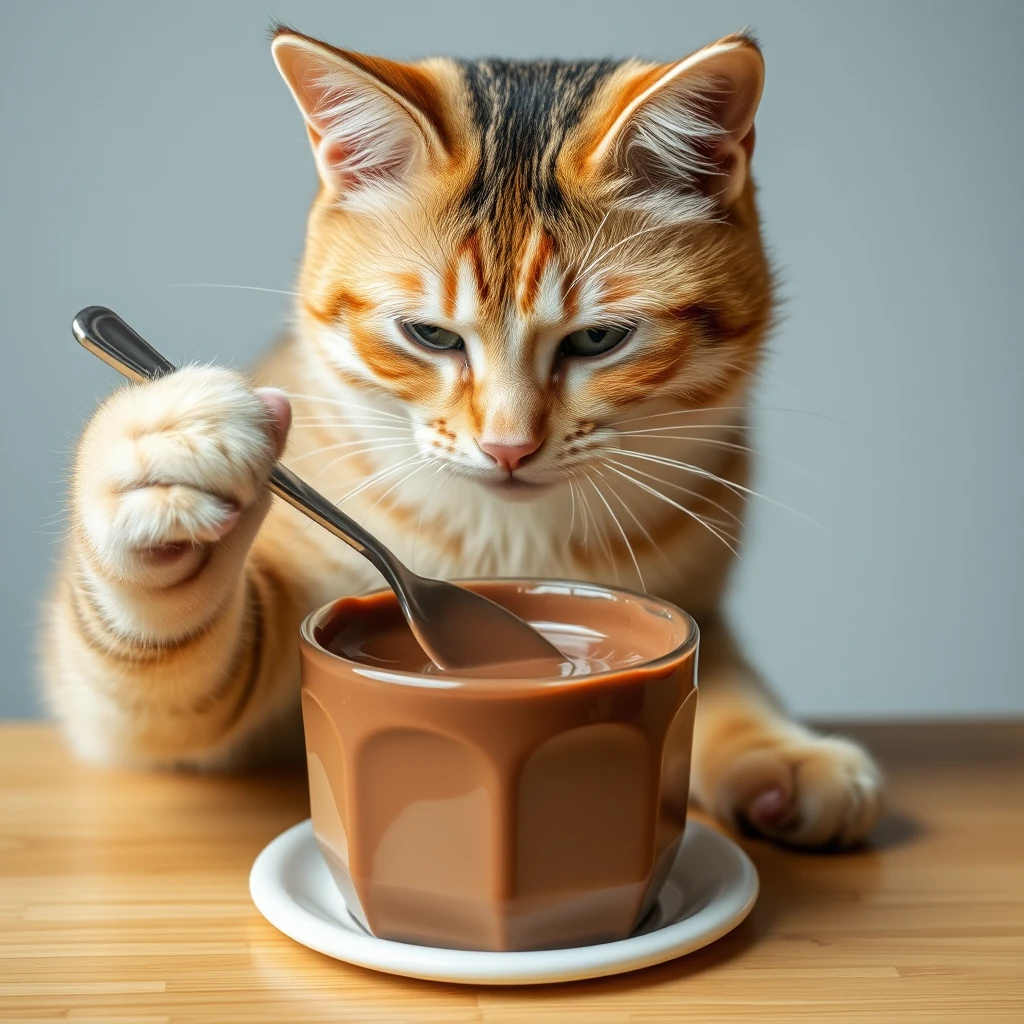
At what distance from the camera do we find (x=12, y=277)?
1740 mm

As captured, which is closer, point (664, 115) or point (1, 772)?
point (664, 115)

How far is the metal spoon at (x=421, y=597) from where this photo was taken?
771 millimetres

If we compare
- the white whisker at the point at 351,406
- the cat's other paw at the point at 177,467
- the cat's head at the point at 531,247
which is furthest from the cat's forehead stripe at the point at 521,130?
the cat's other paw at the point at 177,467

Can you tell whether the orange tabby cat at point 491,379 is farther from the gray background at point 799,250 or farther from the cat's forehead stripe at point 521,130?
the gray background at point 799,250

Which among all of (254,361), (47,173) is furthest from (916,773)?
(47,173)

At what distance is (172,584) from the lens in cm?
79

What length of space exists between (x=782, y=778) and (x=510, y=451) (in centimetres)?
31

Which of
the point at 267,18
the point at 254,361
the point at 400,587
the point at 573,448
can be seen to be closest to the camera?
the point at 400,587

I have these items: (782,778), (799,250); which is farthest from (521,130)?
(799,250)

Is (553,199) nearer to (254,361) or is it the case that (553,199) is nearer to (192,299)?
(254,361)

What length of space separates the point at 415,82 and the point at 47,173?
0.88 metres

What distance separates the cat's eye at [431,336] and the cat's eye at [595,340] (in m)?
0.08

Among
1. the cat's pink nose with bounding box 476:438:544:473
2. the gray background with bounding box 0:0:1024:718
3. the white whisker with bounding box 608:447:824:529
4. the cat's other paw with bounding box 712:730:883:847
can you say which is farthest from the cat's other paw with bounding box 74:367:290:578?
the gray background with bounding box 0:0:1024:718

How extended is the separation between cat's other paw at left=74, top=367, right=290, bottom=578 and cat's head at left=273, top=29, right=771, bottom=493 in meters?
0.20
